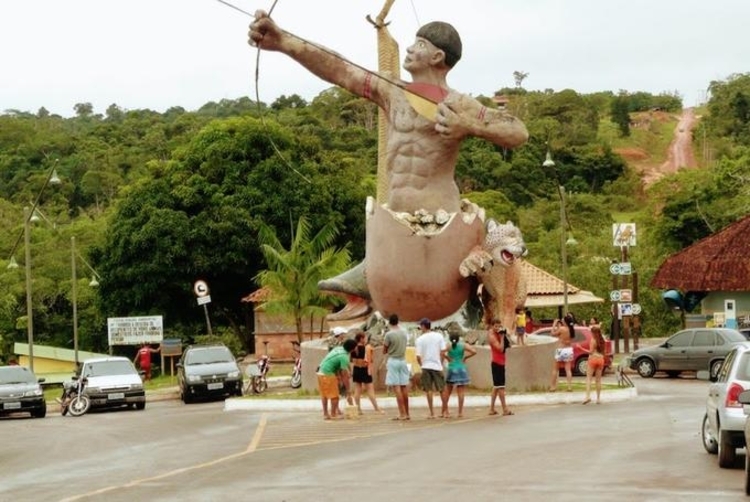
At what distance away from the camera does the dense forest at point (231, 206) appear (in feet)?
185

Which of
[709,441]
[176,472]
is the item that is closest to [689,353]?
[709,441]

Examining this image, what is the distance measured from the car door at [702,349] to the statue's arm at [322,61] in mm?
13674

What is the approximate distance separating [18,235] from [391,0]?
168ft

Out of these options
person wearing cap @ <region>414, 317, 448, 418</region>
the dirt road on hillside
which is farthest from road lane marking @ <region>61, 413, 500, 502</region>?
the dirt road on hillside

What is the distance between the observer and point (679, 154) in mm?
152625

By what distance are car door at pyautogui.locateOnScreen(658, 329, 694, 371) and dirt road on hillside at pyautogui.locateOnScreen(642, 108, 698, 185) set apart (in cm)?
8658

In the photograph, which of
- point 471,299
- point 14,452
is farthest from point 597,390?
point 14,452

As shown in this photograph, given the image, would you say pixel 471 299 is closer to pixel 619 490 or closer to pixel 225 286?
pixel 619 490

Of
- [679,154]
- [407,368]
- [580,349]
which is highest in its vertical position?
[679,154]

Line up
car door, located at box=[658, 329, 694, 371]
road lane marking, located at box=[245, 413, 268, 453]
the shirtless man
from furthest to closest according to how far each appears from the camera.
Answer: car door, located at box=[658, 329, 694, 371] → the shirtless man → road lane marking, located at box=[245, 413, 268, 453]

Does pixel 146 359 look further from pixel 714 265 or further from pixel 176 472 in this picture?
pixel 176 472

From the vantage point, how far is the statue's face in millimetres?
28062

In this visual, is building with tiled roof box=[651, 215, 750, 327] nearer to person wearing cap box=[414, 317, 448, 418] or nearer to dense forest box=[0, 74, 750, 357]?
dense forest box=[0, 74, 750, 357]

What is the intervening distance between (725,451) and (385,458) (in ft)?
13.5
